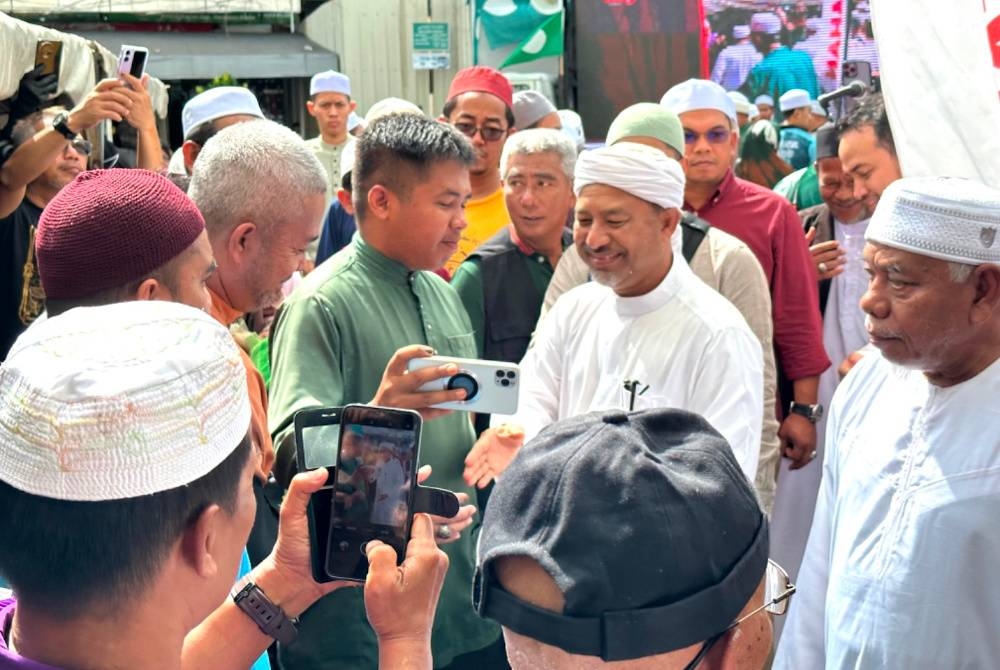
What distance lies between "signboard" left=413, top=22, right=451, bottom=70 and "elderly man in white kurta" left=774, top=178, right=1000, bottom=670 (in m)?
13.7

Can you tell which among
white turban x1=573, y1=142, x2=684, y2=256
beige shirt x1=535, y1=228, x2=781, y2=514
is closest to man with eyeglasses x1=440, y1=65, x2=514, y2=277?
beige shirt x1=535, y1=228, x2=781, y2=514

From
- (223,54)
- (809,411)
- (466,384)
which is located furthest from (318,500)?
(223,54)

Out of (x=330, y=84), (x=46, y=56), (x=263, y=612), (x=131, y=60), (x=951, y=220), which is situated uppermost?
(x=951, y=220)

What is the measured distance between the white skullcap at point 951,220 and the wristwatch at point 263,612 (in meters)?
1.57

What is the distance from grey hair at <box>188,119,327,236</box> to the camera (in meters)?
2.60

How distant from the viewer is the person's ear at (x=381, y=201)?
2.92 meters

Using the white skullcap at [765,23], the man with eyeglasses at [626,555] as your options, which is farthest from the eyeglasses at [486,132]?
the white skullcap at [765,23]

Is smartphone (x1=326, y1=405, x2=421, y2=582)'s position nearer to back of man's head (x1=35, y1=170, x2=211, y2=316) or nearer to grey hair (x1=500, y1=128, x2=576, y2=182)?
back of man's head (x1=35, y1=170, x2=211, y2=316)

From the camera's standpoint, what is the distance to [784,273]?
434 cm

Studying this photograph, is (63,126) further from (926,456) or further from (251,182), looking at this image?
(926,456)

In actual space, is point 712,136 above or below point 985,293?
below

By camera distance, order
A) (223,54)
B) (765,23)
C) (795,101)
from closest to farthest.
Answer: (795,101) → (765,23) → (223,54)

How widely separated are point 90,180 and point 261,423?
2.21 ft

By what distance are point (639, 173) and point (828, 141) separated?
196 centimetres
